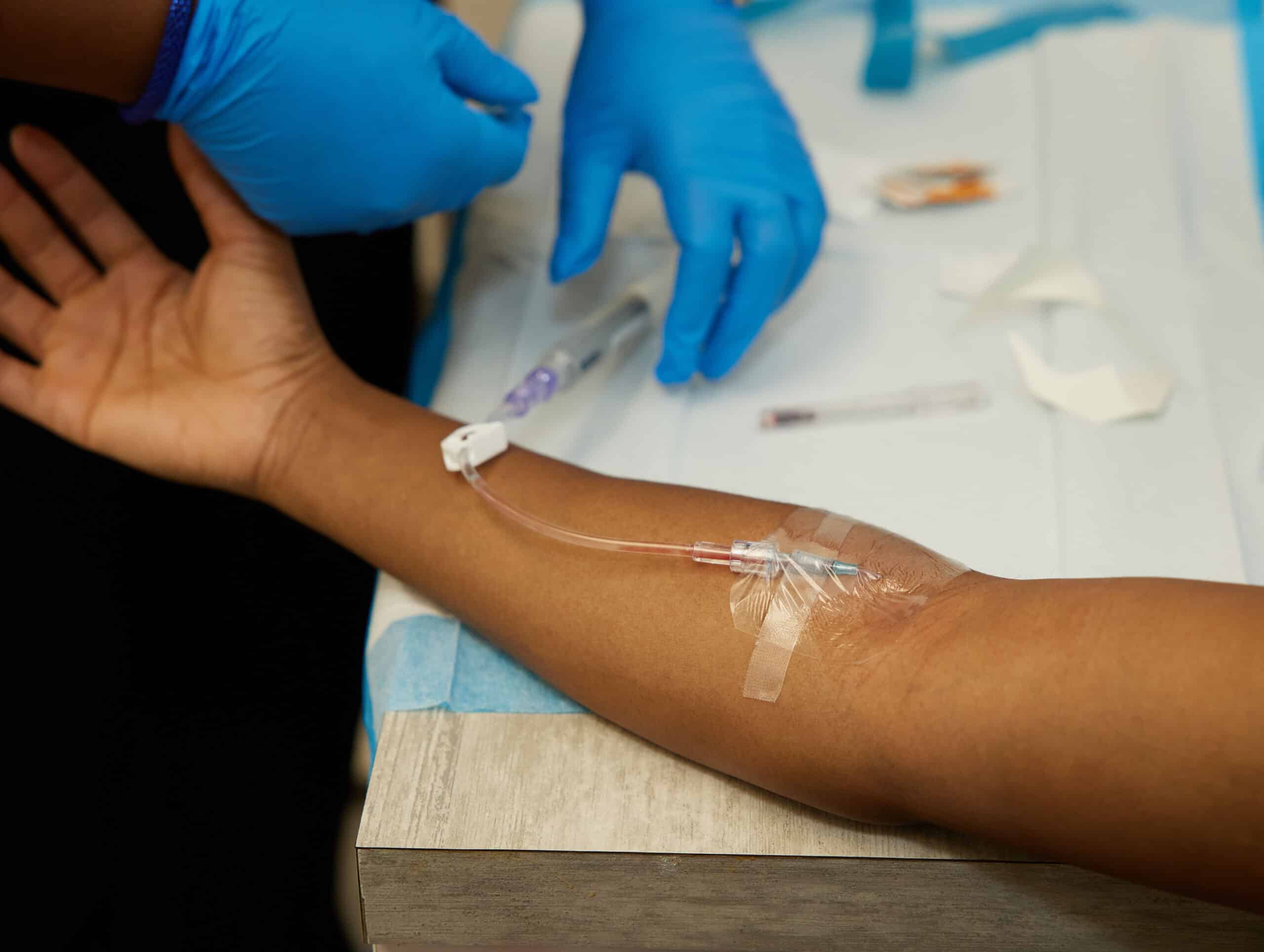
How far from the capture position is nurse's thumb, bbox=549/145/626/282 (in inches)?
48.4

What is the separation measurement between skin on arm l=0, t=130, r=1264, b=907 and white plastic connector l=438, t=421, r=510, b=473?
2 cm

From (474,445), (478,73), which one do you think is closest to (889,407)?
(474,445)

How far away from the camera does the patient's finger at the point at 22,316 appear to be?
1.16m

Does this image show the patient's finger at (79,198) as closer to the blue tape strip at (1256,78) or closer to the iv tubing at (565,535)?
the iv tubing at (565,535)

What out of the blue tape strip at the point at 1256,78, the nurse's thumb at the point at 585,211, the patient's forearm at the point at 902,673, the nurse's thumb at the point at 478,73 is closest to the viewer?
the patient's forearm at the point at 902,673

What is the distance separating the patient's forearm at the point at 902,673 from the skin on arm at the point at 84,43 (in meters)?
0.39

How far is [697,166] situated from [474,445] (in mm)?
442

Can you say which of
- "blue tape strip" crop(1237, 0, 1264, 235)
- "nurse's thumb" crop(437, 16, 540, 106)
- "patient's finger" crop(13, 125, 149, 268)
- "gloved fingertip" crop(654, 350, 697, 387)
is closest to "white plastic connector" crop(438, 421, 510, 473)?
"gloved fingertip" crop(654, 350, 697, 387)

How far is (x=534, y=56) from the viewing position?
5.59 feet

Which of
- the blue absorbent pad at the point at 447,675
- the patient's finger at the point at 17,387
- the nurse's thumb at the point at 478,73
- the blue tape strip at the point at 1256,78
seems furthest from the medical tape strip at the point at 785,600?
the blue tape strip at the point at 1256,78

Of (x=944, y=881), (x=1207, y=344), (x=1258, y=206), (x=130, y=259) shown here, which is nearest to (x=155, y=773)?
(x=130, y=259)

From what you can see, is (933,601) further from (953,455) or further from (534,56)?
(534,56)

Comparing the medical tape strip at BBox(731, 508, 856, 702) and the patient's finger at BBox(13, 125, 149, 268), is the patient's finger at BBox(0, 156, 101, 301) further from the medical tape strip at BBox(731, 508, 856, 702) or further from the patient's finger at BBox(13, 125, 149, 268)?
the medical tape strip at BBox(731, 508, 856, 702)

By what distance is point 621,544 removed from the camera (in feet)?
3.01
